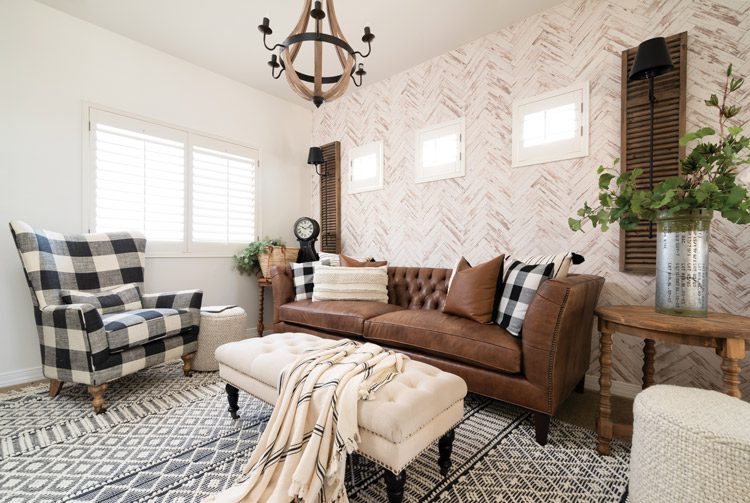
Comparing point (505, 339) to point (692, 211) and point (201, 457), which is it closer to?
point (692, 211)

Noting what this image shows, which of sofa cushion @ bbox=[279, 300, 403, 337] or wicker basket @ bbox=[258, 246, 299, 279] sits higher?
wicker basket @ bbox=[258, 246, 299, 279]

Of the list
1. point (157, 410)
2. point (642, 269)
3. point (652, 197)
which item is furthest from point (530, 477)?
point (157, 410)

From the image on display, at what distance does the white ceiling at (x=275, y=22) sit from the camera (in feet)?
8.70

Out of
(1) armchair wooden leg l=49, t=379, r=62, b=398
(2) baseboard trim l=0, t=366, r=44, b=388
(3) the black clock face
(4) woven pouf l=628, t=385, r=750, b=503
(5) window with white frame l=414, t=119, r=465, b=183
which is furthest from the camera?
(3) the black clock face

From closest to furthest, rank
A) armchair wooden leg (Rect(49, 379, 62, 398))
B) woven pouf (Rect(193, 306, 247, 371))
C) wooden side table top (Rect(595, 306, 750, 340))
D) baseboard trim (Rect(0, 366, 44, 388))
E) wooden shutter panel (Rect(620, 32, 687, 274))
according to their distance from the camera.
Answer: wooden side table top (Rect(595, 306, 750, 340))
wooden shutter panel (Rect(620, 32, 687, 274))
armchair wooden leg (Rect(49, 379, 62, 398))
baseboard trim (Rect(0, 366, 44, 388))
woven pouf (Rect(193, 306, 247, 371))

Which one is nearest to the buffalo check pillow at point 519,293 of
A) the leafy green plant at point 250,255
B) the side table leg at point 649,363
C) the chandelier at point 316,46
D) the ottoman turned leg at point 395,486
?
the side table leg at point 649,363

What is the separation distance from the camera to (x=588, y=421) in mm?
1997

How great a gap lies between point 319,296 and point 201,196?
1808mm

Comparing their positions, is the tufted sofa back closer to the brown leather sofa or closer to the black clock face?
the brown leather sofa

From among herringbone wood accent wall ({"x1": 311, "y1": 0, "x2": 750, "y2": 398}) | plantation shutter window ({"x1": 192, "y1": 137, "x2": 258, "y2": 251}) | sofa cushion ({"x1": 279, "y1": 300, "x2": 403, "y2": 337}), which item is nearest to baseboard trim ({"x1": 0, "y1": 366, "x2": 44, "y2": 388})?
plantation shutter window ({"x1": 192, "y1": 137, "x2": 258, "y2": 251})

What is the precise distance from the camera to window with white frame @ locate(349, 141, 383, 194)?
382cm

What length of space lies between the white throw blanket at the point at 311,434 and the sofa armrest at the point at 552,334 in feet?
2.55

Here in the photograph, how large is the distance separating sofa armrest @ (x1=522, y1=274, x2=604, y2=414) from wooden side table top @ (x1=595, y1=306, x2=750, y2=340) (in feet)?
0.58

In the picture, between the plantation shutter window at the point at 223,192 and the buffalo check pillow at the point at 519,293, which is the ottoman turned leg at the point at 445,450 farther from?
the plantation shutter window at the point at 223,192
